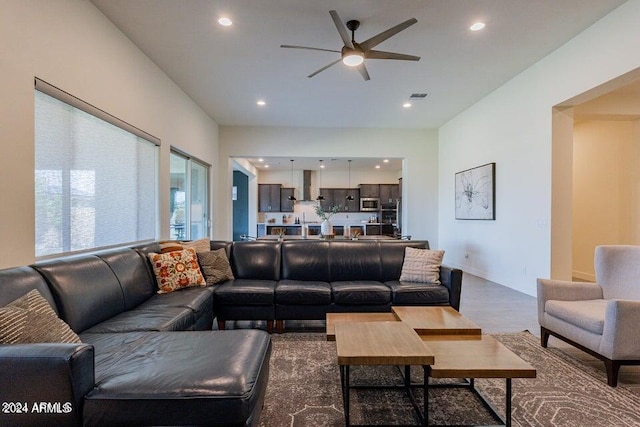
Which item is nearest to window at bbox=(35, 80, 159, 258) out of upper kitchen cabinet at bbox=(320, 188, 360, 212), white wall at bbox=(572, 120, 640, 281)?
white wall at bbox=(572, 120, 640, 281)

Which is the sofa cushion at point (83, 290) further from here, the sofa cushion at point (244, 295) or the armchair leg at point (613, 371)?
the armchair leg at point (613, 371)

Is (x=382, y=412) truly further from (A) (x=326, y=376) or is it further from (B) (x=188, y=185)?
(B) (x=188, y=185)

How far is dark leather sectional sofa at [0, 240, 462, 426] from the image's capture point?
48.9 inches

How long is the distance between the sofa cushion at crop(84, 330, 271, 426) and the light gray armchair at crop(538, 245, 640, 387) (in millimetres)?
2371

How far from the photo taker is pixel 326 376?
2.34 meters

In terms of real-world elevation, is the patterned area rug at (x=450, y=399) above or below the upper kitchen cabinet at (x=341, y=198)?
below

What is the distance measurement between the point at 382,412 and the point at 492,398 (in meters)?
0.76

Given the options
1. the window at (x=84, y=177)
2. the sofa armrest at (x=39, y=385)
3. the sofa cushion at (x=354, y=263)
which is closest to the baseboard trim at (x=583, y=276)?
the sofa cushion at (x=354, y=263)

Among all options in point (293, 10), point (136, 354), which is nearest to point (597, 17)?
point (293, 10)

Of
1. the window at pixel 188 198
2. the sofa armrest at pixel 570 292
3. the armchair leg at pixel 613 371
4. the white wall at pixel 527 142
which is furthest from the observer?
the window at pixel 188 198

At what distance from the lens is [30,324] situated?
147cm

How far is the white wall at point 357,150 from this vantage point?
7051 millimetres

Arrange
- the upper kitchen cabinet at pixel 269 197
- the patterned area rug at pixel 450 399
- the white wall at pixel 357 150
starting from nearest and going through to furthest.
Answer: the patterned area rug at pixel 450 399 → the white wall at pixel 357 150 → the upper kitchen cabinet at pixel 269 197

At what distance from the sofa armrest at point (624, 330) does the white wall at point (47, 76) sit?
4.10 meters
